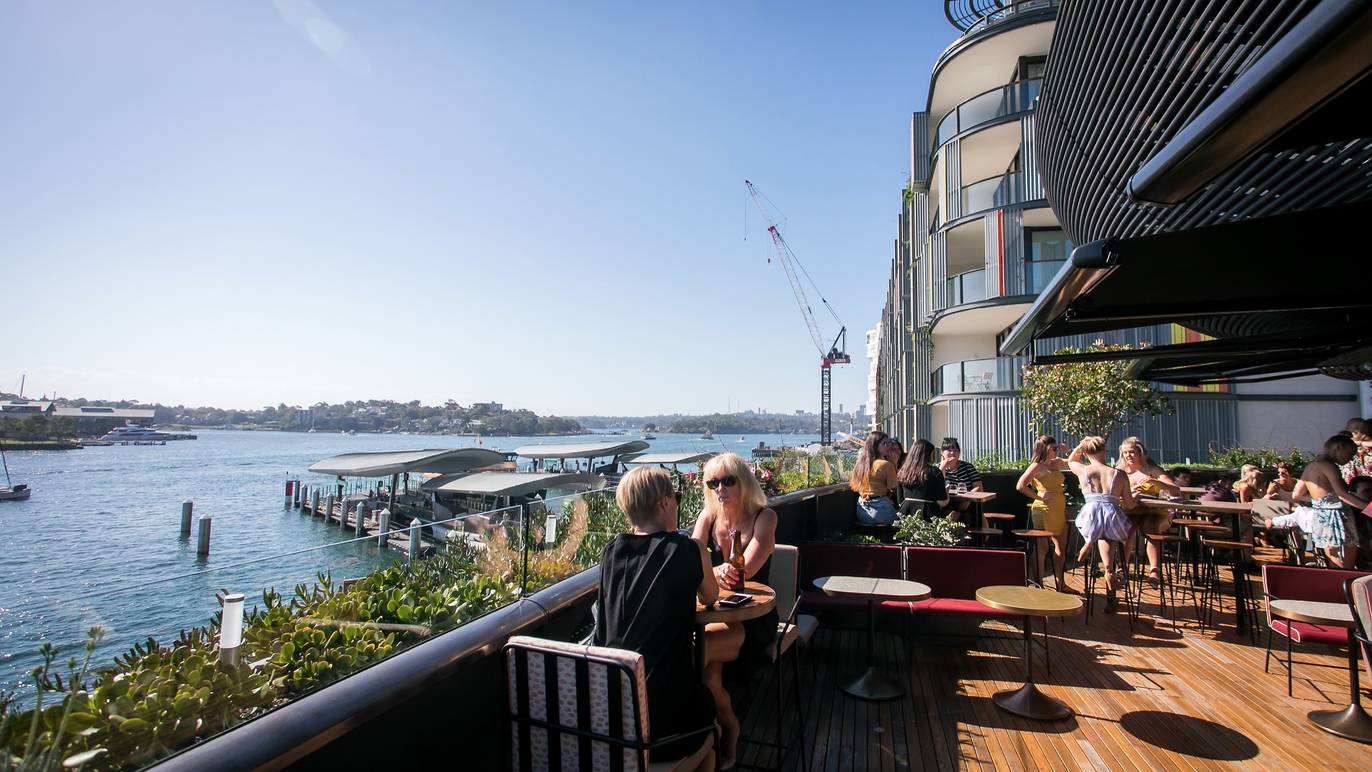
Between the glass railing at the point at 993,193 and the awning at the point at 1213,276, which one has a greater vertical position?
the glass railing at the point at 993,193

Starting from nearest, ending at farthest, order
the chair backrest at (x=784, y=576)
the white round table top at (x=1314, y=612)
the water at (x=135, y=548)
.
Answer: the water at (x=135, y=548) < the white round table top at (x=1314, y=612) < the chair backrest at (x=784, y=576)

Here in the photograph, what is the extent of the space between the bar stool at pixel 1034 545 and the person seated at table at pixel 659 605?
5.84 metres

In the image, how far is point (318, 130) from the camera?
9781mm

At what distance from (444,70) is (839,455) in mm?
7453

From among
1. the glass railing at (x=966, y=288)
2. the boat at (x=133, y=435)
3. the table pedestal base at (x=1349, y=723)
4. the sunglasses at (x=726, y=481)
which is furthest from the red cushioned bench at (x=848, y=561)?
the boat at (x=133, y=435)

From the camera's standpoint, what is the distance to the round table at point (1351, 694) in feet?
13.2

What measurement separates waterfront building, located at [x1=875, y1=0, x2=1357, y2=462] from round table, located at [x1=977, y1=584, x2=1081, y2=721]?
13.2 metres

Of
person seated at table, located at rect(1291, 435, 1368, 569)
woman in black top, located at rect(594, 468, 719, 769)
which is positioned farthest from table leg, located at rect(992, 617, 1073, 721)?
person seated at table, located at rect(1291, 435, 1368, 569)

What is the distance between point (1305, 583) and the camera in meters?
4.78

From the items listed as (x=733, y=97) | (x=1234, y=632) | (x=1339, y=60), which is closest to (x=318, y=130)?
(x=733, y=97)

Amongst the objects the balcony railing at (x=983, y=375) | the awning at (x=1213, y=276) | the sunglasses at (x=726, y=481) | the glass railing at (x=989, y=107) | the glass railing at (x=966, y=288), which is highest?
the glass railing at (x=989, y=107)

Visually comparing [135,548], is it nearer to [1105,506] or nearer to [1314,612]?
[1105,506]

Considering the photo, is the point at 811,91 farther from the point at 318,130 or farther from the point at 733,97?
the point at 318,130

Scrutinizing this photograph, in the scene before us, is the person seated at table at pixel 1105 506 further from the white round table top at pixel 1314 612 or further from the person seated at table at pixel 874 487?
Result: the white round table top at pixel 1314 612
